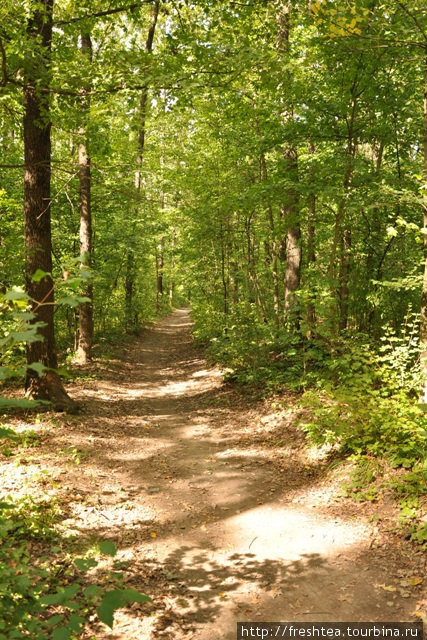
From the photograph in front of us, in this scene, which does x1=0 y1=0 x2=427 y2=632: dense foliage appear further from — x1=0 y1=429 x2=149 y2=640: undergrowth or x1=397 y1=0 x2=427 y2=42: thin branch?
x1=0 y1=429 x2=149 y2=640: undergrowth

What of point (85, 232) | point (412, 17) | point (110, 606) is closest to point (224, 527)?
point (110, 606)

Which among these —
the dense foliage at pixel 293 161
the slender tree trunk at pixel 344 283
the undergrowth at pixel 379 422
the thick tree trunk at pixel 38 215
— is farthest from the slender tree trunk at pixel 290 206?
the thick tree trunk at pixel 38 215

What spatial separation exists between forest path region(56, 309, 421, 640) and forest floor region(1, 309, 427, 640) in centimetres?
2

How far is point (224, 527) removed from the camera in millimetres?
5293

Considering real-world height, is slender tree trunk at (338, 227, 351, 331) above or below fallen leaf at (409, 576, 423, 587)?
above

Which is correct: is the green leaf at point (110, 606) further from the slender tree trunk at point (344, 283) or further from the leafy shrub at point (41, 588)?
the slender tree trunk at point (344, 283)

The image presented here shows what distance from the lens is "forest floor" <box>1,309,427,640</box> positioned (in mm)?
3908

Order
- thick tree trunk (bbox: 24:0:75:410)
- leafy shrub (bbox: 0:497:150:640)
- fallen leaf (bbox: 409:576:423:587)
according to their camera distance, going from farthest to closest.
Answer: thick tree trunk (bbox: 24:0:75:410), fallen leaf (bbox: 409:576:423:587), leafy shrub (bbox: 0:497:150:640)

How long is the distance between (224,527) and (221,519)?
0.65ft

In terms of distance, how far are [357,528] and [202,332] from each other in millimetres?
14101

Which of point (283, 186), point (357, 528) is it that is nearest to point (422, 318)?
point (357, 528)

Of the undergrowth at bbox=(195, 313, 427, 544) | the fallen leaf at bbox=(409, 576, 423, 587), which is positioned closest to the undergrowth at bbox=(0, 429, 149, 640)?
the fallen leaf at bbox=(409, 576, 423, 587)

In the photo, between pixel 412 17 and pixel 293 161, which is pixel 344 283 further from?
pixel 412 17

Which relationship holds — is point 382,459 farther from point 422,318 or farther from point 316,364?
point 316,364
